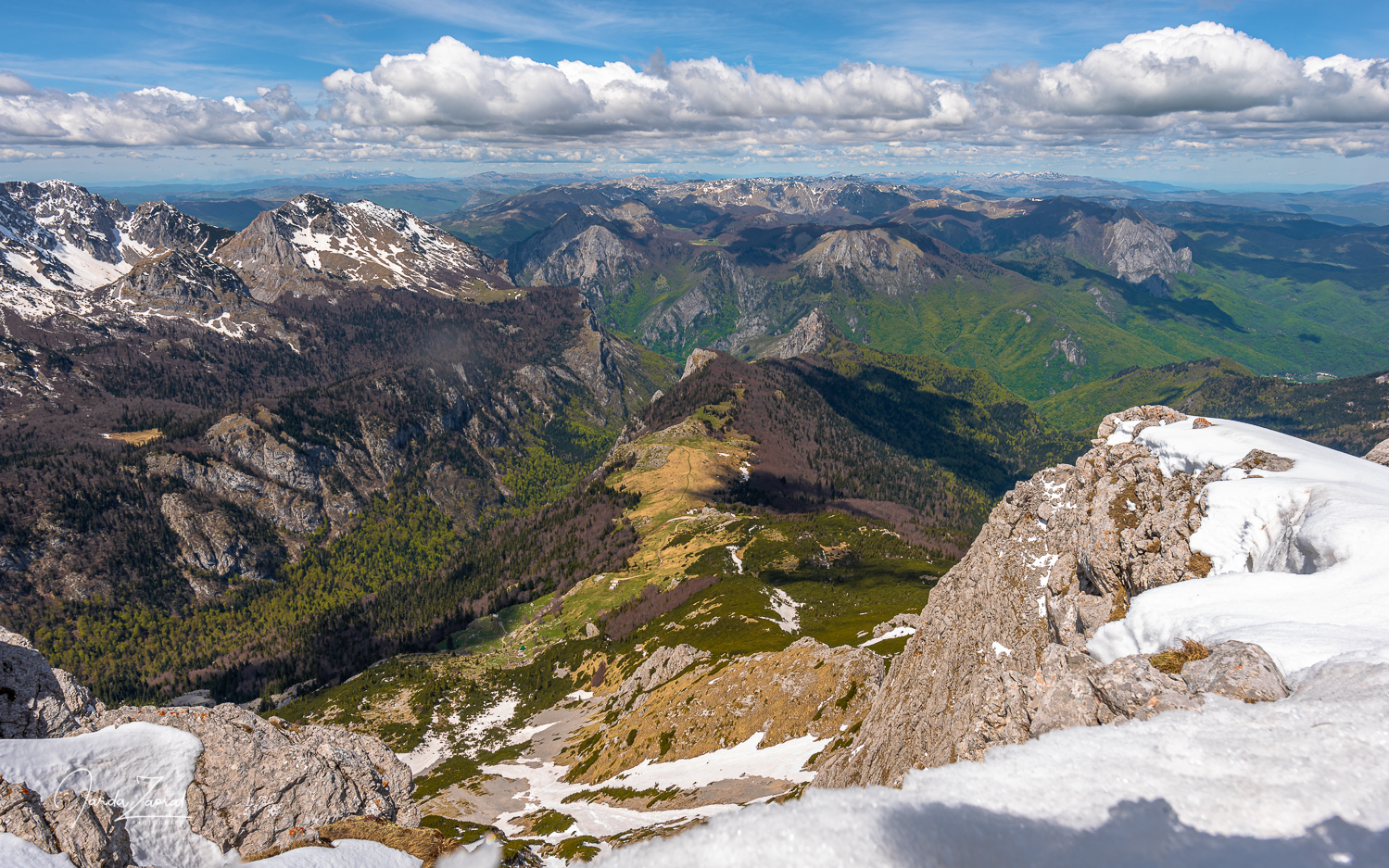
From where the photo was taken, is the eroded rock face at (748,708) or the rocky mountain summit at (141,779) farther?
the eroded rock face at (748,708)

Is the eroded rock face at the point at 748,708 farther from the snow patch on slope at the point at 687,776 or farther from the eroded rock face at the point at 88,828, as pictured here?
the eroded rock face at the point at 88,828

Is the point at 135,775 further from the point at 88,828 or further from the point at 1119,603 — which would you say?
the point at 1119,603

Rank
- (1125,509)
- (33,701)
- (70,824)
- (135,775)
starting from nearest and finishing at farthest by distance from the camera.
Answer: (70,824)
(135,775)
(1125,509)
(33,701)

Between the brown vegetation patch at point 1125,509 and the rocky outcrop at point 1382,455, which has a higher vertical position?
the rocky outcrop at point 1382,455

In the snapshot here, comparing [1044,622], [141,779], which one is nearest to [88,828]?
[141,779]

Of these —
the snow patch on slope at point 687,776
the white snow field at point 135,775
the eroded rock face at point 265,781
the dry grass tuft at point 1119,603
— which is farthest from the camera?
the snow patch on slope at point 687,776

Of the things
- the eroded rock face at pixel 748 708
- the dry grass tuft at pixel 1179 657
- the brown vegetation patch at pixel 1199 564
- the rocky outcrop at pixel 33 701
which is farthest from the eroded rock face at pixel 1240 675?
the rocky outcrop at pixel 33 701

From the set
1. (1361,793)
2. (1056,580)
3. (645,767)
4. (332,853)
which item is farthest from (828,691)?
(1361,793)
